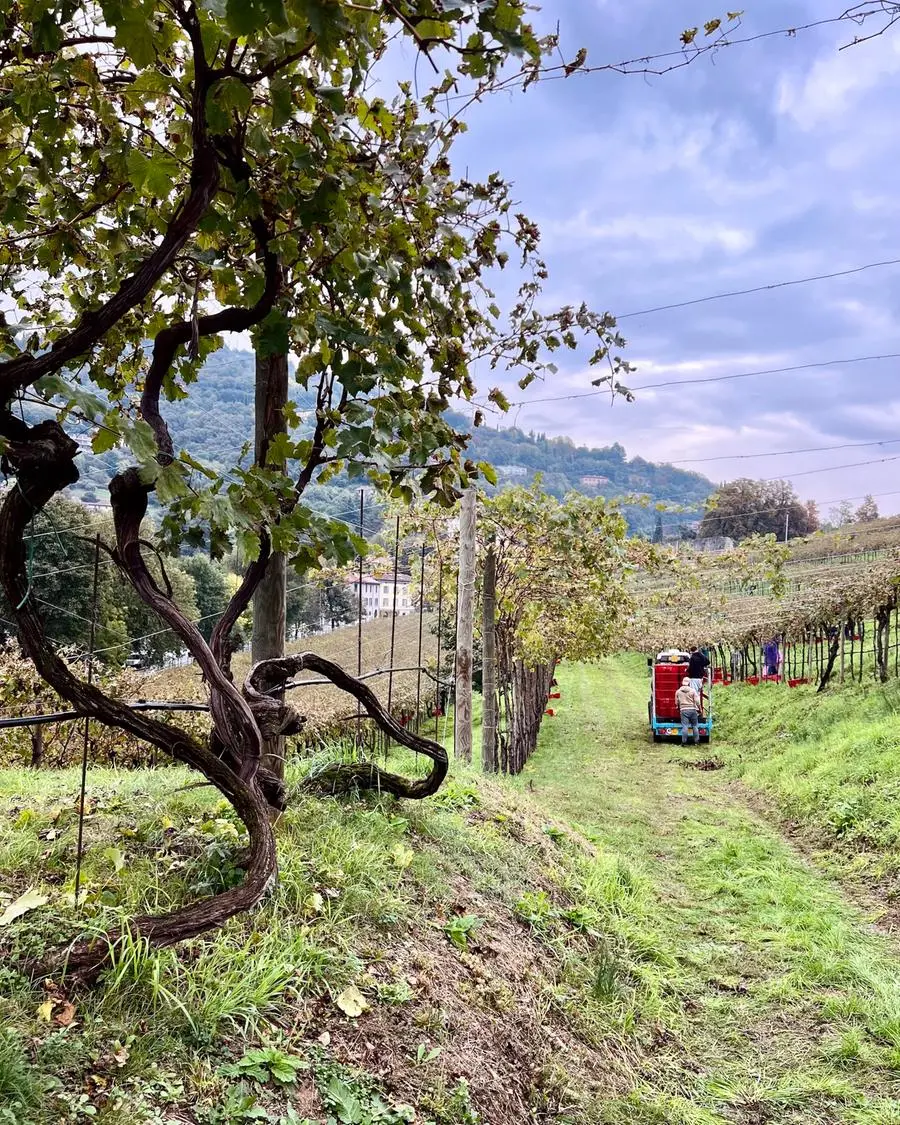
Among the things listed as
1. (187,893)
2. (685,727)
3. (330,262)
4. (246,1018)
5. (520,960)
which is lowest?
(685,727)

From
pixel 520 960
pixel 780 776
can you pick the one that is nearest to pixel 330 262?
pixel 520 960

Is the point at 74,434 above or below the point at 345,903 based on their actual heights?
above

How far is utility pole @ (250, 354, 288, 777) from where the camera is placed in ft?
11.9

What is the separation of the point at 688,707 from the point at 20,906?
14969 millimetres

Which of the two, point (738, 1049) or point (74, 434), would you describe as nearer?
point (74, 434)

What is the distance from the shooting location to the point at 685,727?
1591cm

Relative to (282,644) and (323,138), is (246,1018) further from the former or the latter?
(323,138)

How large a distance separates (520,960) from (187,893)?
74.6 inches

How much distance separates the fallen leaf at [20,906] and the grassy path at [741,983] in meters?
2.57

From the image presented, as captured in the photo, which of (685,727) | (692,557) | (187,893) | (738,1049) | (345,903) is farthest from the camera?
(685,727)

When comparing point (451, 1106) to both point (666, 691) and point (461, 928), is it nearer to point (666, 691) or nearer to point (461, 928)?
point (461, 928)

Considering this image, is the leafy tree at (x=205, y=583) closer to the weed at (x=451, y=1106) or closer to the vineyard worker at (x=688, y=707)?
the vineyard worker at (x=688, y=707)

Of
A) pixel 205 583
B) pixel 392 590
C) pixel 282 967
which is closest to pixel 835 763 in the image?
pixel 392 590

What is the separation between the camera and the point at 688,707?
15.8 meters
